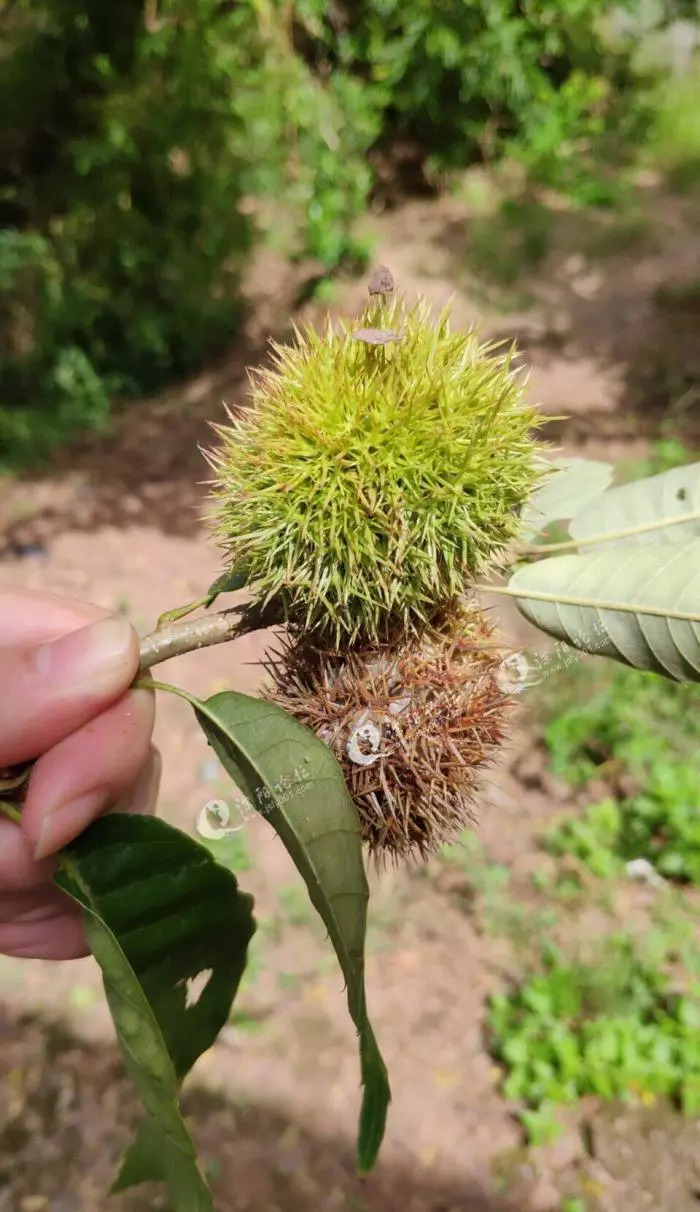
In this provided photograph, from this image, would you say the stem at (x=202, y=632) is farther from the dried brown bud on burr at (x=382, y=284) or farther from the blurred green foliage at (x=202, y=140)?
the blurred green foliage at (x=202, y=140)

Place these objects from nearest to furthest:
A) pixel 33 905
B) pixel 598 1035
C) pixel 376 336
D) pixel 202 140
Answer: pixel 376 336 < pixel 33 905 < pixel 598 1035 < pixel 202 140

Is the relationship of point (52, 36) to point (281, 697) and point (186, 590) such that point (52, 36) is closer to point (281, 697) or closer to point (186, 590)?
point (186, 590)

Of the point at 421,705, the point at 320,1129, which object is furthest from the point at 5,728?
the point at 320,1129

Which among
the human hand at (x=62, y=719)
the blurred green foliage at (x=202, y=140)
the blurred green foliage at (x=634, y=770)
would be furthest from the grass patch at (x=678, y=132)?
the human hand at (x=62, y=719)

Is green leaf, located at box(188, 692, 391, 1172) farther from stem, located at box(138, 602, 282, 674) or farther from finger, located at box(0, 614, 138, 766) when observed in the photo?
finger, located at box(0, 614, 138, 766)

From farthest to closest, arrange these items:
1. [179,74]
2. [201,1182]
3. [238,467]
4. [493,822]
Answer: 1. [179,74]
2. [493,822]
3. [238,467]
4. [201,1182]

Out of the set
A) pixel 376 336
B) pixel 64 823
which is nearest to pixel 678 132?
pixel 376 336

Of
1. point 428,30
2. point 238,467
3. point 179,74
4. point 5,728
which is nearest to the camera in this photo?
point 238,467

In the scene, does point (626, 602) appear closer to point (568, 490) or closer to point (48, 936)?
point (568, 490)
